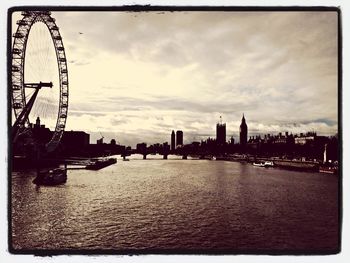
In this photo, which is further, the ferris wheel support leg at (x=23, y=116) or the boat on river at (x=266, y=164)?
the boat on river at (x=266, y=164)

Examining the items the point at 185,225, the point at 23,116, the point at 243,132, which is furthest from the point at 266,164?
the point at 23,116

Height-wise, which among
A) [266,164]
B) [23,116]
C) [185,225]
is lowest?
[185,225]

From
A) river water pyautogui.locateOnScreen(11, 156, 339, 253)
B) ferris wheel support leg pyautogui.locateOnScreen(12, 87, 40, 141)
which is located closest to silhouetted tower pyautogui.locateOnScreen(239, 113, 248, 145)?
river water pyautogui.locateOnScreen(11, 156, 339, 253)

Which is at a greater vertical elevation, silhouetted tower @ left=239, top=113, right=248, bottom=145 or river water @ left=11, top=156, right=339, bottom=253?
silhouetted tower @ left=239, top=113, right=248, bottom=145

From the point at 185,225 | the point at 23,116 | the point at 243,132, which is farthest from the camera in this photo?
the point at 185,225

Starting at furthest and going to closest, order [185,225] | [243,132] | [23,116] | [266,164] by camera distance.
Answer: [266,164], [185,225], [243,132], [23,116]

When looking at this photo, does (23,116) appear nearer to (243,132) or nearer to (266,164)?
(243,132)

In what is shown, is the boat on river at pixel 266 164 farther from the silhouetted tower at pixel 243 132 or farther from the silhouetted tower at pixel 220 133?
the silhouetted tower at pixel 220 133

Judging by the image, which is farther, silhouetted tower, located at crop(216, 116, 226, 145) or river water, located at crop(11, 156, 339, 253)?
silhouetted tower, located at crop(216, 116, 226, 145)

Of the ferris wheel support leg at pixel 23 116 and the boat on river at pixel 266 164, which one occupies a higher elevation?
the ferris wheel support leg at pixel 23 116

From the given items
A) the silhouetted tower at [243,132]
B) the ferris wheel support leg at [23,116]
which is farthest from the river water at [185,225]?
the silhouetted tower at [243,132]

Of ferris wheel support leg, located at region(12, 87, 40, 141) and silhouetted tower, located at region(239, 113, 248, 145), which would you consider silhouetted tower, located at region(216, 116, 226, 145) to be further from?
ferris wheel support leg, located at region(12, 87, 40, 141)

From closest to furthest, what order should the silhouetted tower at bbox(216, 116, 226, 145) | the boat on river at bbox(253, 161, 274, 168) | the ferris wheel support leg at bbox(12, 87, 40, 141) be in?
1. the ferris wheel support leg at bbox(12, 87, 40, 141)
2. the silhouetted tower at bbox(216, 116, 226, 145)
3. the boat on river at bbox(253, 161, 274, 168)

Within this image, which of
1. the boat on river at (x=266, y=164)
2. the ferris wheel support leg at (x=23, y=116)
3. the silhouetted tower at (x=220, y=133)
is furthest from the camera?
the boat on river at (x=266, y=164)
